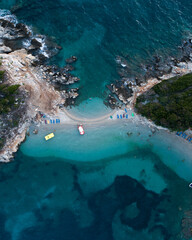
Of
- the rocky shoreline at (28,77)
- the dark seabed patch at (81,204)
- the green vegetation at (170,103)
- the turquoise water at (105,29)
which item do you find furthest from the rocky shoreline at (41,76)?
the dark seabed patch at (81,204)

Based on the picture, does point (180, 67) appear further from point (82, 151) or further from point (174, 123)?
point (82, 151)

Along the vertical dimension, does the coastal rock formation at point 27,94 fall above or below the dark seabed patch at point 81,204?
above

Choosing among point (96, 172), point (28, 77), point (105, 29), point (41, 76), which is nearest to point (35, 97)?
point (28, 77)

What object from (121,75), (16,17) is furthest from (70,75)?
(16,17)

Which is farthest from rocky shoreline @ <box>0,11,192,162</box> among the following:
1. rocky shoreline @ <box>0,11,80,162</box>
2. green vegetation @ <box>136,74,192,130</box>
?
green vegetation @ <box>136,74,192,130</box>

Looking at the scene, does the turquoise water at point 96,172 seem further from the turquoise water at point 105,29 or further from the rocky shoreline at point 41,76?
the rocky shoreline at point 41,76
